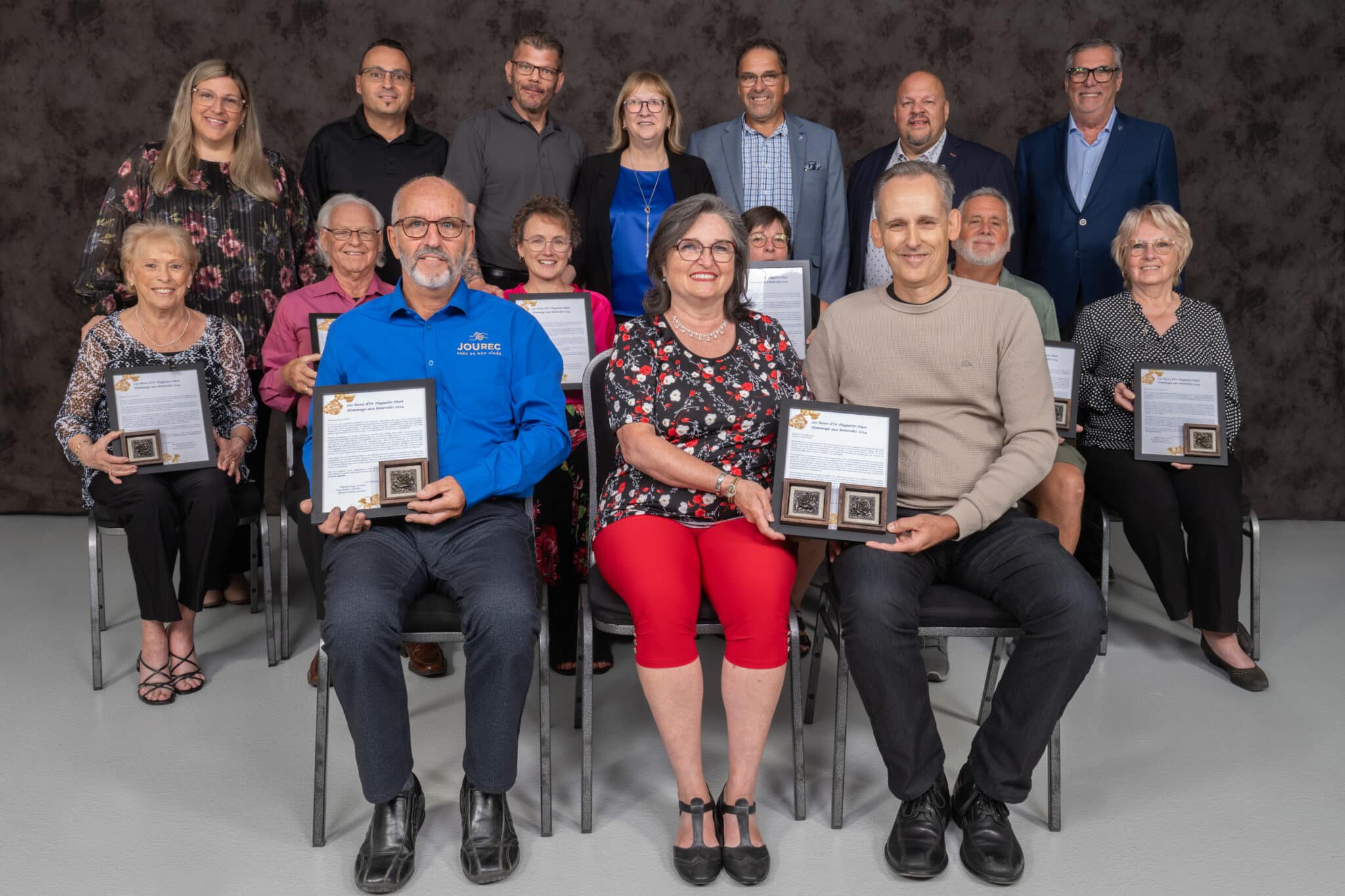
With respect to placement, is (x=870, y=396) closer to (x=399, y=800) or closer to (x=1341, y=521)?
(x=399, y=800)

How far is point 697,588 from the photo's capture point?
267 centimetres

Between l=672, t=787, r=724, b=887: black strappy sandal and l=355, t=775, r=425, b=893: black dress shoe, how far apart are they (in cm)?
62

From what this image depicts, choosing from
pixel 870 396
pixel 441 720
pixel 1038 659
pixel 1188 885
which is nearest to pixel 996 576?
pixel 1038 659

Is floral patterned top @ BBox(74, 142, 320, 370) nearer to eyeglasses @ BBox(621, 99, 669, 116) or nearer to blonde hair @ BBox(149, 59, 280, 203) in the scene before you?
blonde hair @ BBox(149, 59, 280, 203)

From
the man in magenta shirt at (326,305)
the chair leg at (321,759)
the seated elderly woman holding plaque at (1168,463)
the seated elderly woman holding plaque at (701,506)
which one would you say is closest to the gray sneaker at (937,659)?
the seated elderly woman holding plaque at (1168,463)

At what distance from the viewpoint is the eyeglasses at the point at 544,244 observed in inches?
153

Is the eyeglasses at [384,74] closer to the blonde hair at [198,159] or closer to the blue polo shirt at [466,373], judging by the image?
the blonde hair at [198,159]

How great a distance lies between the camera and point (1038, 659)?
2562 mm

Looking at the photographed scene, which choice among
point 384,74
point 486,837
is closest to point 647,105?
point 384,74

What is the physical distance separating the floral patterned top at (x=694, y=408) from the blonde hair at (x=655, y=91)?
1660 millimetres

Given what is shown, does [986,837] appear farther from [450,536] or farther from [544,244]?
[544,244]

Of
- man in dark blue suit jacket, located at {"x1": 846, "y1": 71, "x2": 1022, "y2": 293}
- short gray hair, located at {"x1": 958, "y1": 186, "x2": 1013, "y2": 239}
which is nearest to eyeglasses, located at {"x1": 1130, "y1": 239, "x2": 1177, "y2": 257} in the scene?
short gray hair, located at {"x1": 958, "y1": 186, "x2": 1013, "y2": 239}

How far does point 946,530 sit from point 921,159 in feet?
7.19

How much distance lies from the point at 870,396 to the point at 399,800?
1552 mm
